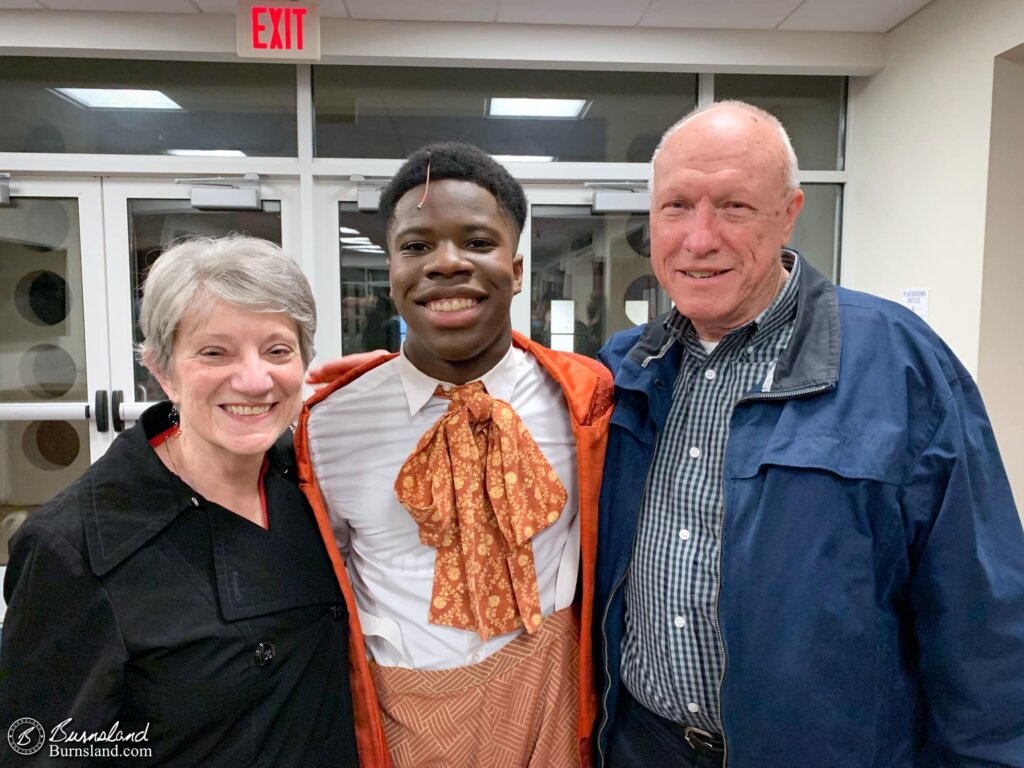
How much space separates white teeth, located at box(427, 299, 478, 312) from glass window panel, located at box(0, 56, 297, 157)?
2.39 meters

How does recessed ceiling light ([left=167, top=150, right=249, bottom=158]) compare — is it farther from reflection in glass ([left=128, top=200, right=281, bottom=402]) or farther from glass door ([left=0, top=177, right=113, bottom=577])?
glass door ([left=0, top=177, right=113, bottom=577])

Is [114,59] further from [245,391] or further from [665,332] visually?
[665,332]

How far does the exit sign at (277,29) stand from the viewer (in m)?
2.56

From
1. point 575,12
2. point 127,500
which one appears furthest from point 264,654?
point 575,12

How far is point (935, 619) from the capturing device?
3.37ft

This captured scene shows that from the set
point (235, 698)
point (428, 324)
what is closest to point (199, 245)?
point (428, 324)

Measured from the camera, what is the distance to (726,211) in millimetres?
1156

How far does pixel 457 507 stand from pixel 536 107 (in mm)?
2651

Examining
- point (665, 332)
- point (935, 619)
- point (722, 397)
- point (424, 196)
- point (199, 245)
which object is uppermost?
point (424, 196)

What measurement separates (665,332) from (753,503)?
1.36ft

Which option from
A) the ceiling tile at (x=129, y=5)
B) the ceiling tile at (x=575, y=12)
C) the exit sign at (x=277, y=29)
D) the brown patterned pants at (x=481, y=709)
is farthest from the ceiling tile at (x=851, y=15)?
the brown patterned pants at (x=481, y=709)

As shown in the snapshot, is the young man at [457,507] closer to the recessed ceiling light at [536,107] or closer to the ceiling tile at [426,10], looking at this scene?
the ceiling tile at [426,10]

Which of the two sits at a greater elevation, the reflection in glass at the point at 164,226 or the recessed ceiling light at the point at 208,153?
the recessed ceiling light at the point at 208,153

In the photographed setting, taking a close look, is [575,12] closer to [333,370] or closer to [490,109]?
[490,109]
